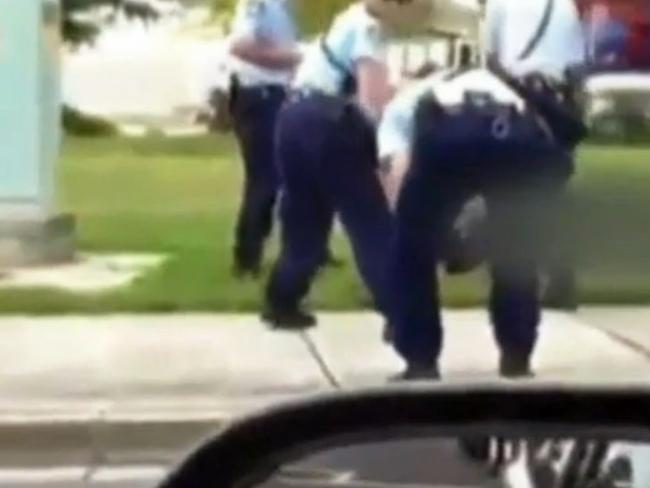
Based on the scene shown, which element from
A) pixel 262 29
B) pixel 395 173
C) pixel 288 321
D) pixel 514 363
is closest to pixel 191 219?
pixel 262 29

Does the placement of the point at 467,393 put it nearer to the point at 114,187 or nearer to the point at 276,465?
the point at 276,465

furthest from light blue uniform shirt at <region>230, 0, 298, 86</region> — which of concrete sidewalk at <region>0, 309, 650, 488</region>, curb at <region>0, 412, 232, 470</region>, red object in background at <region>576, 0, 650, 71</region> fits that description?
curb at <region>0, 412, 232, 470</region>

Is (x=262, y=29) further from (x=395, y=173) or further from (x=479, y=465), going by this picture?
(x=479, y=465)

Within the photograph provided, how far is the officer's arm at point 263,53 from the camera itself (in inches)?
466

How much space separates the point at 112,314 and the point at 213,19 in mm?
1752

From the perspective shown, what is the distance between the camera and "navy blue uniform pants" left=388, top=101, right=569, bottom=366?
8.61 metres

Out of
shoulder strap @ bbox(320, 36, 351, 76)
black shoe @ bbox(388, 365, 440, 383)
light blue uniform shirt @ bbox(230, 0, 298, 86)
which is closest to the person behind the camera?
black shoe @ bbox(388, 365, 440, 383)

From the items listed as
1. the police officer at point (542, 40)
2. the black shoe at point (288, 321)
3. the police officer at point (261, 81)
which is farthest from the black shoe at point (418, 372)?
the police officer at point (261, 81)

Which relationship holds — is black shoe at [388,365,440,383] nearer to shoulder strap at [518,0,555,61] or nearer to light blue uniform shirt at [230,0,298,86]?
shoulder strap at [518,0,555,61]

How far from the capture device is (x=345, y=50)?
959 centimetres

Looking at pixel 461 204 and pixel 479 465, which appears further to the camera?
pixel 461 204

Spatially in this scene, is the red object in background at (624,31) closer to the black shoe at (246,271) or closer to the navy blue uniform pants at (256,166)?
the navy blue uniform pants at (256,166)

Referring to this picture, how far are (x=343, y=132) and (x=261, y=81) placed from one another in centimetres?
233

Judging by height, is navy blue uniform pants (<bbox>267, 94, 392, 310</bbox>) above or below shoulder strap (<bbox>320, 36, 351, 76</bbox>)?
below
